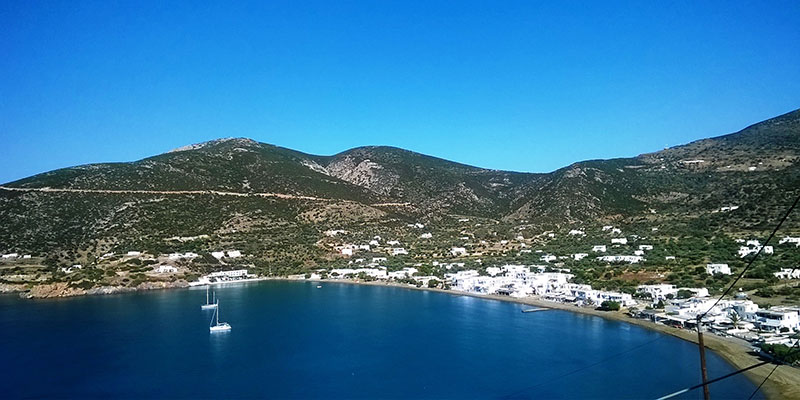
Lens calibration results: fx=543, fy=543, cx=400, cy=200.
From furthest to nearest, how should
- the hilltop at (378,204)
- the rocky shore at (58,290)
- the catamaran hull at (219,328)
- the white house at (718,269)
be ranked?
the hilltop at (378,204) → the rocky shore at (58,290) → the white house at (718,269) → the catamaran hull at (219,328)

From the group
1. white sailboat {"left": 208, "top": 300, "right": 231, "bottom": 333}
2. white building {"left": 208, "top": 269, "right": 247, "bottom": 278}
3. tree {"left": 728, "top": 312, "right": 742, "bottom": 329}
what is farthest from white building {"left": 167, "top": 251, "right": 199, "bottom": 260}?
tree {"left": 728, "top": 312, "right": 742, "bottom": 329}

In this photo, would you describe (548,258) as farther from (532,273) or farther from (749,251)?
(749,251)

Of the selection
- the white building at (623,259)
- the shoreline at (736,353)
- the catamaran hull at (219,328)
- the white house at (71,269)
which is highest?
the white house at (71,269)

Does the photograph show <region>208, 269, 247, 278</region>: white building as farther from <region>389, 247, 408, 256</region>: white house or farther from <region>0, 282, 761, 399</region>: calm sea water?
<region>389, 247, 408, 256</region>: white house

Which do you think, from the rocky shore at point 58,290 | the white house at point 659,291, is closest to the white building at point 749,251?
the white house at point 659,291

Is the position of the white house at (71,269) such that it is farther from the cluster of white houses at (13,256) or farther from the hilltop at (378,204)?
the cluster of white houses at (13,256)

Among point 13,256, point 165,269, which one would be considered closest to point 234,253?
point 165,269

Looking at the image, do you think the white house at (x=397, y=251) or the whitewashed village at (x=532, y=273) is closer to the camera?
the whitewashed village at (x=532, y=273)

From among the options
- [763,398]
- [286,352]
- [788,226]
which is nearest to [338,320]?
[286,352]
